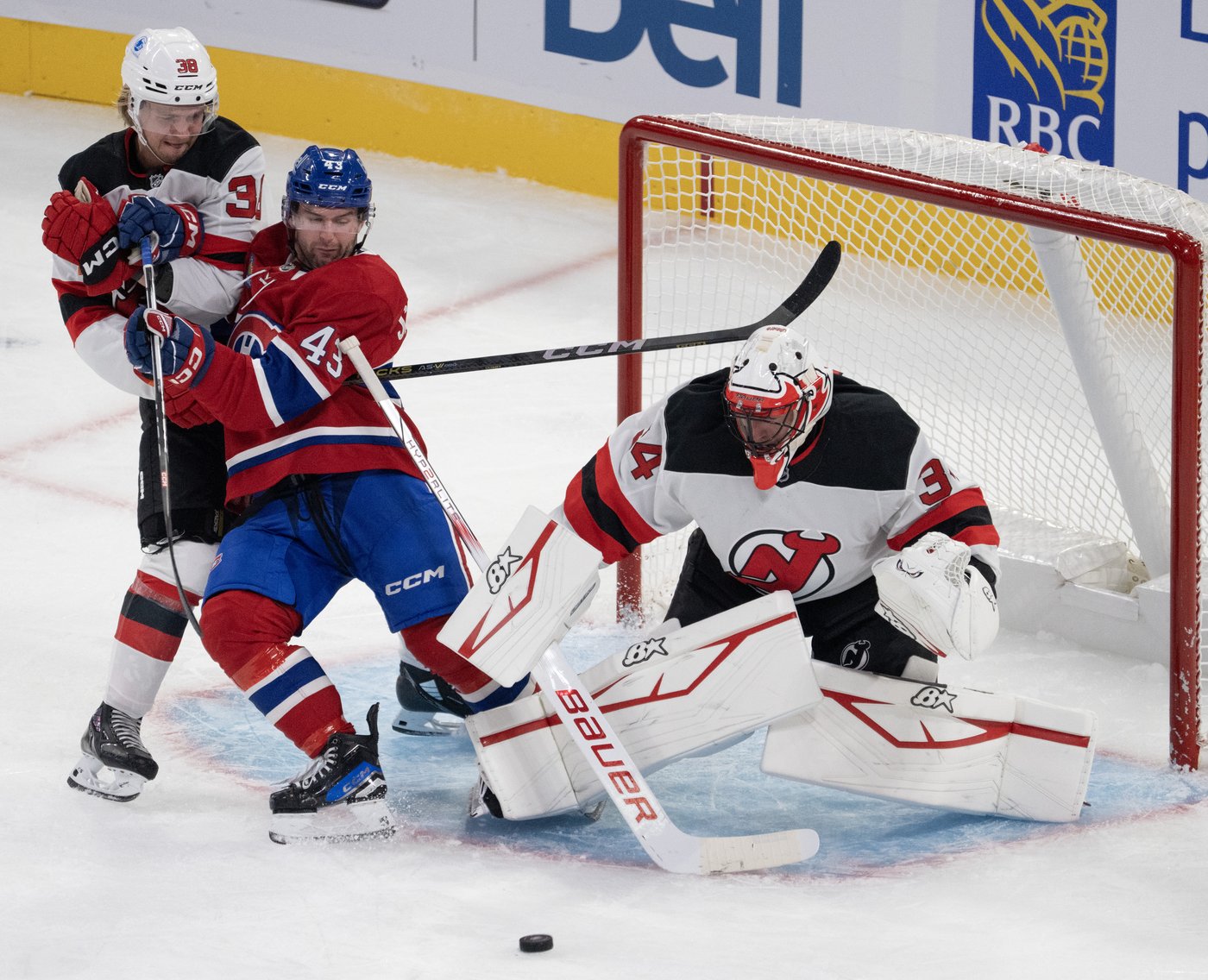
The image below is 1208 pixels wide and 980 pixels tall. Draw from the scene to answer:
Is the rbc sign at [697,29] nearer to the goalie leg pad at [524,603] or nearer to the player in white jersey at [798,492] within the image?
the player in white jersey at [798,492]

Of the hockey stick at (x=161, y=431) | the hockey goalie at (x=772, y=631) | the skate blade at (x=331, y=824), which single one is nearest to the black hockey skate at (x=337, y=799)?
the skate blade at (x=331, y=824)

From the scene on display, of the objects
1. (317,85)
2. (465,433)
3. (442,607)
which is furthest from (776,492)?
(317,85)

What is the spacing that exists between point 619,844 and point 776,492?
23.4 inches

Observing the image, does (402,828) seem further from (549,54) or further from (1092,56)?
(549,54)

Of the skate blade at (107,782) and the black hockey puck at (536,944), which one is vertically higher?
the skate blade at (107,782)

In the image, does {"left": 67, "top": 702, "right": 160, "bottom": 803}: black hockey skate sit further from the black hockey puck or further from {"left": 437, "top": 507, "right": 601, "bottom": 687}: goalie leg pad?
the black hockey puck

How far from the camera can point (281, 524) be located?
3.07 metres

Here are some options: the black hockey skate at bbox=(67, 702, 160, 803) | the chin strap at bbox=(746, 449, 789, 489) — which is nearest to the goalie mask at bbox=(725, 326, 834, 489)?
the chin strap at bbox=(746, 449, 789, 489)

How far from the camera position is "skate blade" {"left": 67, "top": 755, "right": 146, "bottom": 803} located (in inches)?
125

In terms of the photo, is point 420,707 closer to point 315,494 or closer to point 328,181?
point 315,494

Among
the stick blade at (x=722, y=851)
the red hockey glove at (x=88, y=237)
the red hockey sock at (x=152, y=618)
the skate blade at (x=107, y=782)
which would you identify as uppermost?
the red hockey glove at (x=88, y=237)

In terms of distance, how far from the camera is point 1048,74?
5207mm

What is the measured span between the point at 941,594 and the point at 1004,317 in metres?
1.77

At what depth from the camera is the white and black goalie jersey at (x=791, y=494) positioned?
9.73 feet
